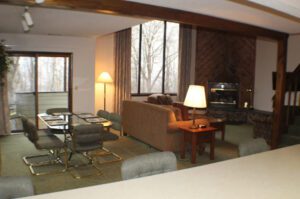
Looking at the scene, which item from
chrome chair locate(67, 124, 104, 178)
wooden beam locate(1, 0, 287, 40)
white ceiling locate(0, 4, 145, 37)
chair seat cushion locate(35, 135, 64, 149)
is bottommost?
chair seat cushion locate(35, 135, 64, 149)

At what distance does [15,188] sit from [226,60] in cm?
949

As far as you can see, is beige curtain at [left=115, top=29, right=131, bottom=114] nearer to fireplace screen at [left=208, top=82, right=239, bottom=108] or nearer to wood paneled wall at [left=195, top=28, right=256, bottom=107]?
wood paneled wall at [left=195, top=28, right=256, bottom=107]

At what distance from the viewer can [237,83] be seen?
9992 mm

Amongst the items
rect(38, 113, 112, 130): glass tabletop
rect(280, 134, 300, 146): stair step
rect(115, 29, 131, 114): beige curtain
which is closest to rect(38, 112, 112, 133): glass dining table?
rect(38, 113, 112, 130): glass tabletop

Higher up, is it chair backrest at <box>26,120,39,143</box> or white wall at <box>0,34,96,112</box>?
white wall at <box>0,34,96,112</box>

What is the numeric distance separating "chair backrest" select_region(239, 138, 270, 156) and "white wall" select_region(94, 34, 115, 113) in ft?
20.3

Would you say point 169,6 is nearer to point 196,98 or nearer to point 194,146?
point 196,98

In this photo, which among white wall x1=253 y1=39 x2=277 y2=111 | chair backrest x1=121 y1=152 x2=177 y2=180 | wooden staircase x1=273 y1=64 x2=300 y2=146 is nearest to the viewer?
chair backrest x1=121 y1=152 x2=177 y2=180

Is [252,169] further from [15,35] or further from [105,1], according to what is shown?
[15,35]

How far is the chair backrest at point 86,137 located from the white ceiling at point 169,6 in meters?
1.72

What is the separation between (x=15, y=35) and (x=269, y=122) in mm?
6123

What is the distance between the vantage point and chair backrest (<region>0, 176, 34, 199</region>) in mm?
1991

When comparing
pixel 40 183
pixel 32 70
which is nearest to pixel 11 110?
A: pixel 32 70

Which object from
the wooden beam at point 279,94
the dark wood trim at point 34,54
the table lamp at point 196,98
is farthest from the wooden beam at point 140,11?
the dark wood trim at point 34,54
